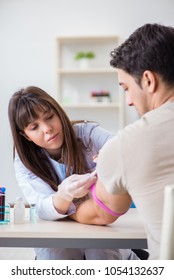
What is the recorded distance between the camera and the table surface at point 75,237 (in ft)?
4.78

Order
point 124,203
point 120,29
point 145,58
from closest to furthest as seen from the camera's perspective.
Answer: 1. point 145,58
2. point 124,203
3. point 120,29

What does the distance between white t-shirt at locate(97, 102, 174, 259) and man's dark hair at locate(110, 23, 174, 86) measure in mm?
117

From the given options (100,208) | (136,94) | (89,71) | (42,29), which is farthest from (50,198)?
(42,29)

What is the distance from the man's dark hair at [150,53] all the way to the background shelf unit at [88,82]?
3.98m

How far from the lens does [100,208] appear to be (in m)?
1.50

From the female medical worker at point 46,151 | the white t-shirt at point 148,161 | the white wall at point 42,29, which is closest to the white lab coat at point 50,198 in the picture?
the female medical worker at point 46,151

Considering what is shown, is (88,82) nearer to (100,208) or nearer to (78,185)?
(78,185)

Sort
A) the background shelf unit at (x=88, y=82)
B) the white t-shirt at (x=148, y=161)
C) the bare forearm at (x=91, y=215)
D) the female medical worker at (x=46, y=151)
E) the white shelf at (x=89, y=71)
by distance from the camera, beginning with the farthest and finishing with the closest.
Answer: the background shelf unit at (x=88, y=82) → the white shelf at (x=89, y=71) → the female medical worker at (x=46, y=151) → the bare forearm at (x=91, y=215) → the white t-shirt at (x=148, y=161)

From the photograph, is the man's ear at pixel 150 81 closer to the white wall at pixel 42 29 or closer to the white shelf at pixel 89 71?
the white shelf at pixel 89 71

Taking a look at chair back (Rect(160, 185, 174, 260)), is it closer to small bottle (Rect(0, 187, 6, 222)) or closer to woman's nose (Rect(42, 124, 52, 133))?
small bottle (Rect(0, 187, 6, 222))
